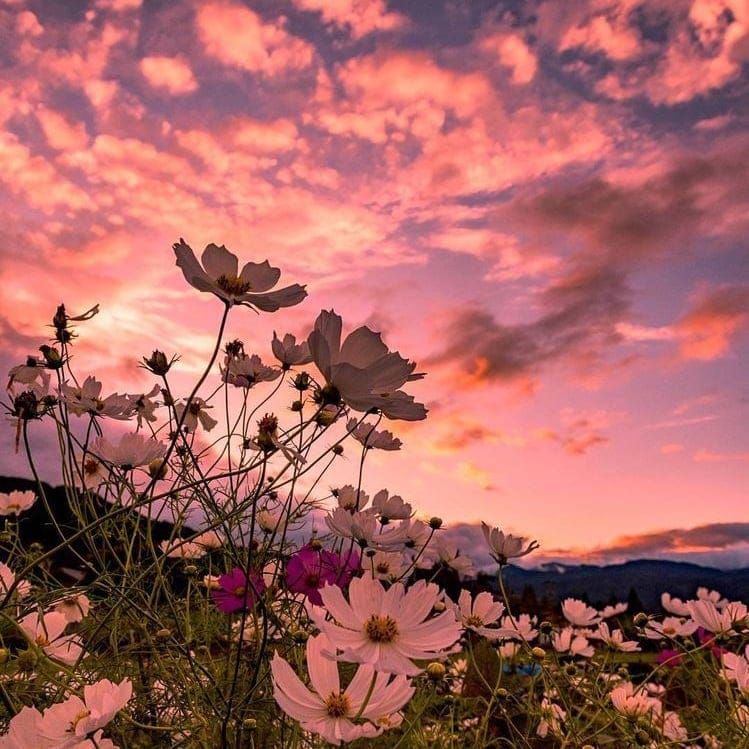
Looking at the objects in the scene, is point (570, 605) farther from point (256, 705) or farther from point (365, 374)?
point (365, 374)

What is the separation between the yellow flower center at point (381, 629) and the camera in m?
0.54

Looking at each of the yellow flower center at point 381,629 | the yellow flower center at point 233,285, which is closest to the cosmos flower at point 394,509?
the yellow flower center at point 233,285

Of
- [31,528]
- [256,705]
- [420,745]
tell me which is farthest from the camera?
[31,528]

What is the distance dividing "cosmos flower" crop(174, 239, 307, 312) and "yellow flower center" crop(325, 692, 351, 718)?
40 centimetres

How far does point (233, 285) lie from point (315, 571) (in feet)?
1.83

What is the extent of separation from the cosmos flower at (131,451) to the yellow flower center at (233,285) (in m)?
0.29

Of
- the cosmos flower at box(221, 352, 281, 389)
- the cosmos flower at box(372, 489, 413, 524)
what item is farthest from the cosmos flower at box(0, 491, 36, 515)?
the cosmos flower at box(372, 489, 413, 524)

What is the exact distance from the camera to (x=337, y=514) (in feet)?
3.04

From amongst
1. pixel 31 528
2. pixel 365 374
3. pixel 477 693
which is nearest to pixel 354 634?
pixel 365 374

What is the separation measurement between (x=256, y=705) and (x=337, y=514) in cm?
25

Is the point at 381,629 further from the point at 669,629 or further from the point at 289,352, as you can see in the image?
the point at 669,629

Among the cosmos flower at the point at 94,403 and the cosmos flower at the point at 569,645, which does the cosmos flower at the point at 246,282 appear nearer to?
the cosmos flower at the point at 94,403

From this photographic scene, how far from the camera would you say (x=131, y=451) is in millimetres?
976

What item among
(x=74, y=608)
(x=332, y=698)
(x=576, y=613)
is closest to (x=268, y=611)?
(x=332, y=698)
